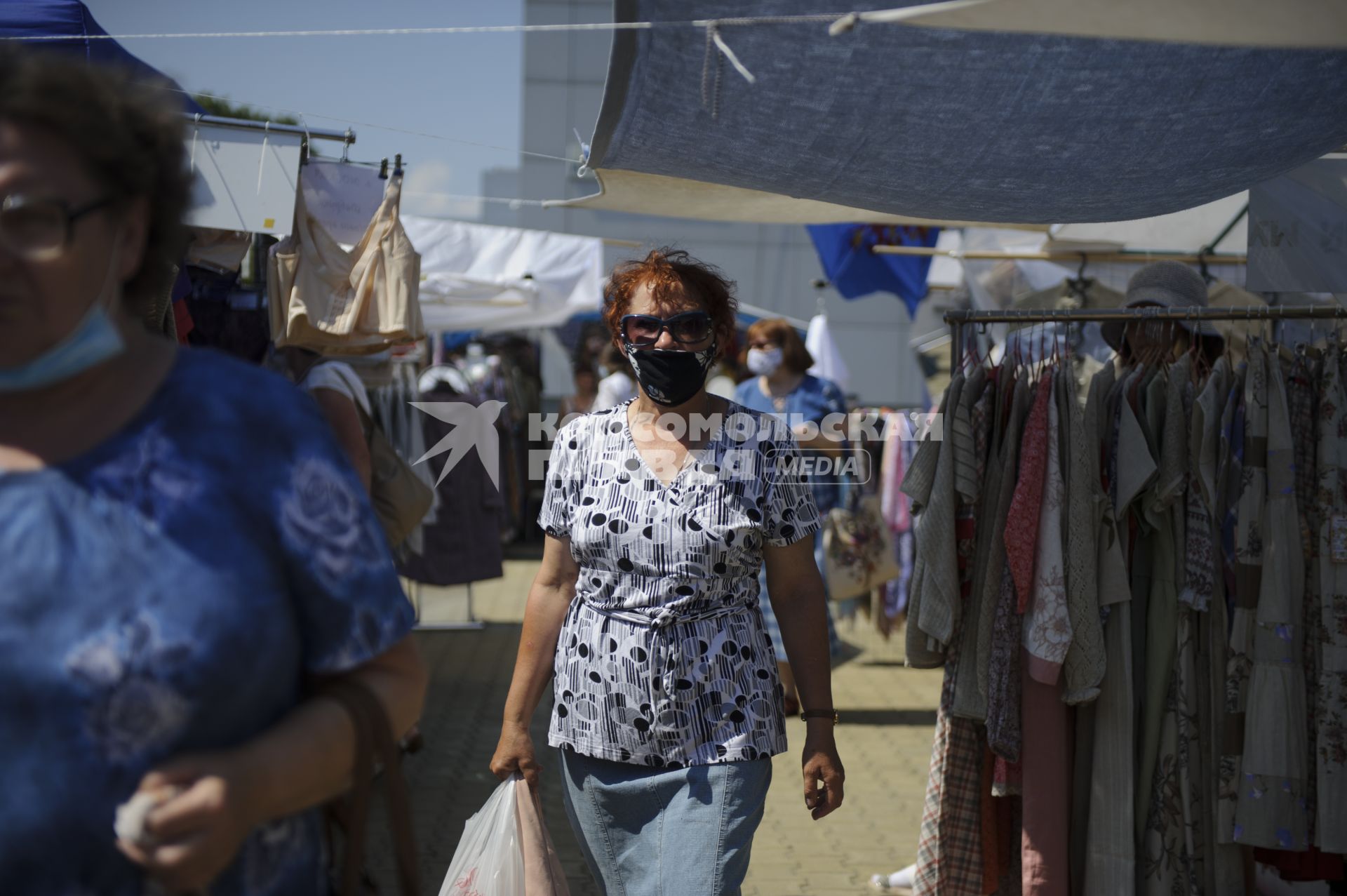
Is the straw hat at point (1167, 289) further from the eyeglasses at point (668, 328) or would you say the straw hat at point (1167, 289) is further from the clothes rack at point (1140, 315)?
the eyeglasses at point (668, 328)

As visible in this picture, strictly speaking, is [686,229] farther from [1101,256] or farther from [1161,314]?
[1161,314]

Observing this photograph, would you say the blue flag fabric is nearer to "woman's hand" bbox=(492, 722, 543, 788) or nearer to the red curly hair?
the red curly hair

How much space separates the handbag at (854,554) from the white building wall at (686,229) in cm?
1374

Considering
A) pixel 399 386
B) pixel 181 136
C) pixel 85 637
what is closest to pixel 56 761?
pixel 85 637

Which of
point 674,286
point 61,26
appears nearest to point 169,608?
point 674,286

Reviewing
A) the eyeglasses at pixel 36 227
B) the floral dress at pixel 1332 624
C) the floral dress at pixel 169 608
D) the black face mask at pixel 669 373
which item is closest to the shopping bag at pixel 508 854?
the black face mask at pixel 669 373

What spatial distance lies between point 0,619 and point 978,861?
124 inches

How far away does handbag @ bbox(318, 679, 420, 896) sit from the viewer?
1.60m

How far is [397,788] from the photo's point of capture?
1.69 m

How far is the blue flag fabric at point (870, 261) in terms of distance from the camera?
9.38 metres

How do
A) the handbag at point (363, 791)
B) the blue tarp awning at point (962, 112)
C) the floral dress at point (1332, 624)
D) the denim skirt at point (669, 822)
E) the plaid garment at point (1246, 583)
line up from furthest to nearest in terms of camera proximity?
1. the plaid garment at point (1246, 583)
2. the floral dress at point (1332, 624)
3. the denim skirt at point (669, 822)
4. the blue tarp awning at point (962, 112)
5. the handbag at point (363, 791)

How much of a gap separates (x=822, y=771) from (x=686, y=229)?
18835 mm

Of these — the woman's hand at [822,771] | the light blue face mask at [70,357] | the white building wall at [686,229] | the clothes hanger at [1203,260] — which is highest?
the white building wall at [686,229]

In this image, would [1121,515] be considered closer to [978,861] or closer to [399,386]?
[978,861]
